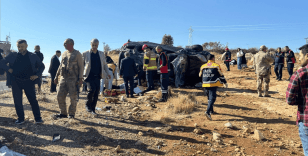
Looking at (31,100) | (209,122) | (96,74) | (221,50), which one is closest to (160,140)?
(209,122)

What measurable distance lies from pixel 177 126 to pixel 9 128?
3.33 m

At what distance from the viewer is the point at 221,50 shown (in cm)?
2498

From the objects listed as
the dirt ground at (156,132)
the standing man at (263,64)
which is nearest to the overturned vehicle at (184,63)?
the standing man at (263,64)

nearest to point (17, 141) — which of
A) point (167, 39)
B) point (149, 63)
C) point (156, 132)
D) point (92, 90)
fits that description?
point (92, 90)

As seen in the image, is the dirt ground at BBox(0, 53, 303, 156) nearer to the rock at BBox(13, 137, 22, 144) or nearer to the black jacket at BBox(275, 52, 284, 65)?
the rock at BBox(13, 137, 22, 144)

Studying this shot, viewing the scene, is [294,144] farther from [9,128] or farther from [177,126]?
A: [9,128]

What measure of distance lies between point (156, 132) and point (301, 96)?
8.35ft

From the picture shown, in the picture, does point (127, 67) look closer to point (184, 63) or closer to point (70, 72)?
point (184, 63)

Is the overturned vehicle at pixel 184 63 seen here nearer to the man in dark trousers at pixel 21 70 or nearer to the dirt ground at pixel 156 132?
the dirt ground at pixel 156 132

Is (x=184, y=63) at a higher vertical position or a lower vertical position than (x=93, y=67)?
Result: higher

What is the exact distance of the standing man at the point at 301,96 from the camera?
1.83 meters

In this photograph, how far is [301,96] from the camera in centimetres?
190

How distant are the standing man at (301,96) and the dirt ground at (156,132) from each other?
1278mm

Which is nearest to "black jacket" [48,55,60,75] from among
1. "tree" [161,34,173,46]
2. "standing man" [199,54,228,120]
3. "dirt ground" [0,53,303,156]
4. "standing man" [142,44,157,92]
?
"dirt ground" [0,53,303,156]
